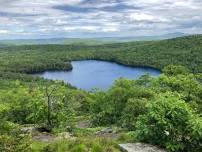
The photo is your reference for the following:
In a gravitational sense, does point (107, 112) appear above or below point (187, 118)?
below

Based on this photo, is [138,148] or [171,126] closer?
[138,148]

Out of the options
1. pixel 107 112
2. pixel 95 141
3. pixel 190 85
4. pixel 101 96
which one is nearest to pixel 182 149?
pixel 95 141

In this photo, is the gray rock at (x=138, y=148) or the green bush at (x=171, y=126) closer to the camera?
the gray rock at (x=138, y=148)

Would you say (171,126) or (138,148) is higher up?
(171,126)

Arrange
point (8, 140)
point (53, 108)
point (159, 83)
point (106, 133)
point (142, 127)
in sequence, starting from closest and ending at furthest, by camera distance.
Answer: point (8, 140) < point (142, 127) < point (106, 133) < point (53, 108) < point (159, 83)

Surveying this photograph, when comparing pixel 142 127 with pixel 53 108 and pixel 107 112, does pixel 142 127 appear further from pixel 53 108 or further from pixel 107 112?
pixel 107 112

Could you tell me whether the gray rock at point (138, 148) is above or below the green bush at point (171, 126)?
below

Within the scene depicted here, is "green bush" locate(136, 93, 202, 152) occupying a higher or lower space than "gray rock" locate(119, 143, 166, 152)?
higher

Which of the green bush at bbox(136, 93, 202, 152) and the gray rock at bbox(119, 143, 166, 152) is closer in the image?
the gray rock at bbox(119, 143, 166, 152)
